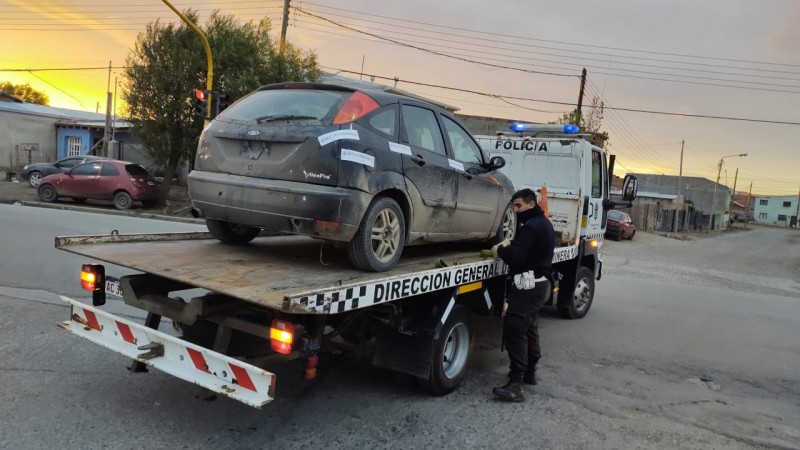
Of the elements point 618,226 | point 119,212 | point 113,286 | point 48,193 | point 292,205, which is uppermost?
point 292,205

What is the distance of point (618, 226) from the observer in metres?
28.5

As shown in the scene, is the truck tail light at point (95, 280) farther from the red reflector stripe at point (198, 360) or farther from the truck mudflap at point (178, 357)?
the red reflector stripe at point (198, 360)

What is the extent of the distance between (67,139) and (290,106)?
3774 cm

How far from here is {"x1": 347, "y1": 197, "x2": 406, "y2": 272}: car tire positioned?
406cm

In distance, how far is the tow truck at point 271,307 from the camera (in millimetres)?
3305

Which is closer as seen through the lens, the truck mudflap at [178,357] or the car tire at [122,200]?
the truck mudflap at [178,357]

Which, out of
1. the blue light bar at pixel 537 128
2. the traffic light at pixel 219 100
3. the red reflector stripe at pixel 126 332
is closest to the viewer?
the red reflector stripe at pixel 126 332

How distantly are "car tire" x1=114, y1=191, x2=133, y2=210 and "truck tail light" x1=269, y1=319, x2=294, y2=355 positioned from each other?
1683 cm

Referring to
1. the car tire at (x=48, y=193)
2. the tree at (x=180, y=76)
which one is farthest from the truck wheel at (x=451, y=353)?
the car tire at (x=48, y=193)

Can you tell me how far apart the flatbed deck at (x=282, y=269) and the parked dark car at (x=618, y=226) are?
2494cm

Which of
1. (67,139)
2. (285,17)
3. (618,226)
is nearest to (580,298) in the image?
(285,17)

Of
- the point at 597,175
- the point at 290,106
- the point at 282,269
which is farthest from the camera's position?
the point at 597,175

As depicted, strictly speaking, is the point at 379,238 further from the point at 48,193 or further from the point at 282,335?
the point at 48,193

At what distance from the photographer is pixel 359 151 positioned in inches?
159
